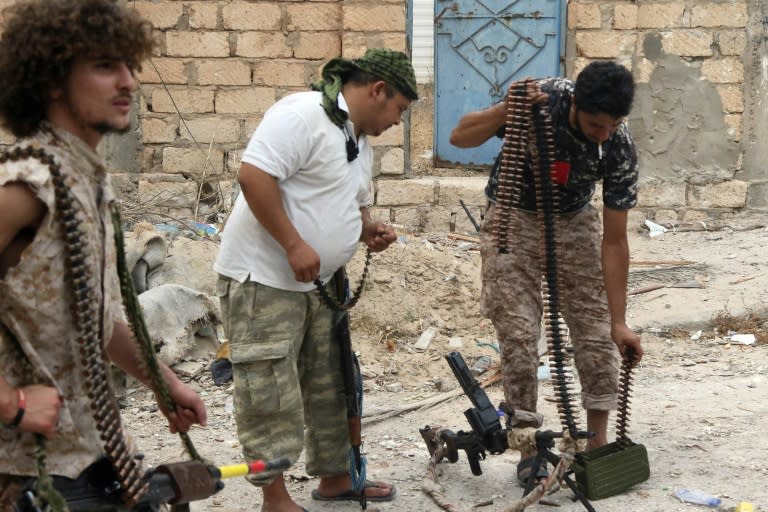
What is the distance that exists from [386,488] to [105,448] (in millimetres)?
2314

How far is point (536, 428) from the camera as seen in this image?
462 centimetres

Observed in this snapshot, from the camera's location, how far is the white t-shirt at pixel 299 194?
3.91 metres

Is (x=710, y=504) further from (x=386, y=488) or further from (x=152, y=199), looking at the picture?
(x=152, y=199)

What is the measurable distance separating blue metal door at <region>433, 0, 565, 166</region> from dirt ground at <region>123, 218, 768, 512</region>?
4.69ft

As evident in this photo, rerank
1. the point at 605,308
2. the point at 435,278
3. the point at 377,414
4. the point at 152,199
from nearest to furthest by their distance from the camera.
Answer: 1. the point at 605,308
2. the point at 377,414
3. the point at 435,278
4. the point at 152,199

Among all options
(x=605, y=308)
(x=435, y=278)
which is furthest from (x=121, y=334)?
(x=435, y=278)

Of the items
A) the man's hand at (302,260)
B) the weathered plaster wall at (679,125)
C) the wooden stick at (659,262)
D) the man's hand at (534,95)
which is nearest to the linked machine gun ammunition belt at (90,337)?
the man's hand at (302,260)

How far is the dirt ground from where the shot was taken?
4.82 m

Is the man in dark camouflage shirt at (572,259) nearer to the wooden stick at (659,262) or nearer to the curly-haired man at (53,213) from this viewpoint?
the curly-haired man at (53,213)

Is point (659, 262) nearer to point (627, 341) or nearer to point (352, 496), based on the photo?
point (627, 341)

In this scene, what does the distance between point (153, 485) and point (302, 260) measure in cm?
137

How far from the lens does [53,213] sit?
8.04 ft

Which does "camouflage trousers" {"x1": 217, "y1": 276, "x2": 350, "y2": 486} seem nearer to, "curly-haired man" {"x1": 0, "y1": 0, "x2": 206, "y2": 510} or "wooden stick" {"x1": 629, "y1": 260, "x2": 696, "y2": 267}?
"curly-haired man" {"x1": 0, "y1": 0, "x2": 206, "y2": 510}

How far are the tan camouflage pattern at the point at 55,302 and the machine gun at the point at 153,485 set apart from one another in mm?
45
